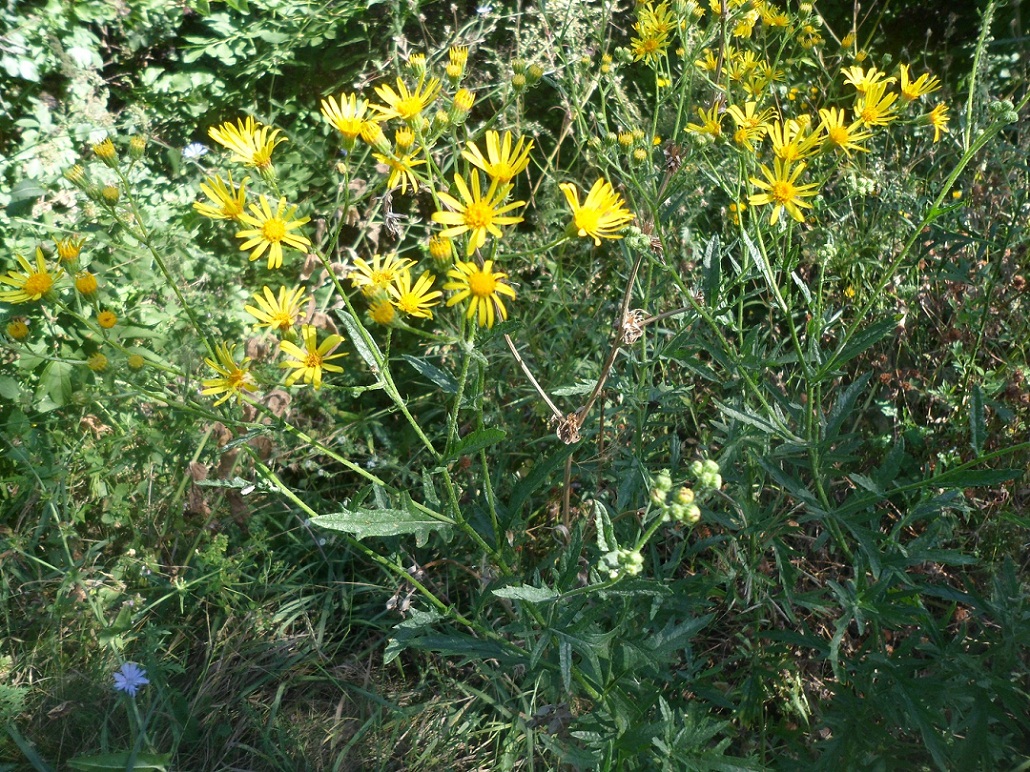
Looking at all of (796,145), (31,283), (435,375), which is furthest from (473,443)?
(31,283)

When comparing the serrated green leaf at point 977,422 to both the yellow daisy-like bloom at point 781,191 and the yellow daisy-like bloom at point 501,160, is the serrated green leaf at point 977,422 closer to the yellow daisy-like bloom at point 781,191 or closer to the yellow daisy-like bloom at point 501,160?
the yellow daisy-like bloom at point 781,191

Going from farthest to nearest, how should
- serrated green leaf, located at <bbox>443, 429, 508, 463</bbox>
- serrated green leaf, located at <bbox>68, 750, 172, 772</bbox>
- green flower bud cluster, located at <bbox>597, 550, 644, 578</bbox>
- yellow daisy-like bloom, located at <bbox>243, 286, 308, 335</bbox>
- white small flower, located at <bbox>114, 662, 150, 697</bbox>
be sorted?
Answer: white small flower, located at <bbox>114, 662, 150, 697</bbox> < serrated green leaf, located at <bbox>68, 750, 172, 772</bbox> < yellow daisy-like bloom, located at <bbox>243, 286, 308, 335</bbox> < serrated green leaf, located at <bbox>443, 429, 508, 463</bbox> < green flower bud cluster, located at <bbox>597, 550, 644, 578</bbox>

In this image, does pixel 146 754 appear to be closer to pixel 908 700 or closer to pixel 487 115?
pixel 908 700

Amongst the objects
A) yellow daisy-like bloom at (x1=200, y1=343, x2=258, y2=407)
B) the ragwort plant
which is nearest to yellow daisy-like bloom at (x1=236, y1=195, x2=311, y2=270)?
the ragwort plant

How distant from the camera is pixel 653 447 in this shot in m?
Result: 2.15

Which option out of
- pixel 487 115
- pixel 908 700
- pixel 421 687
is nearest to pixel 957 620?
pixel 908 700

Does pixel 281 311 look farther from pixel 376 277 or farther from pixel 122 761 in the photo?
pixel 122 761

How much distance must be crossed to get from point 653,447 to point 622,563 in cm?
76

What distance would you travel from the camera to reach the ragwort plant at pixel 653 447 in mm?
1610

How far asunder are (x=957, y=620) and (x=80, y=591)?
8.20 feet

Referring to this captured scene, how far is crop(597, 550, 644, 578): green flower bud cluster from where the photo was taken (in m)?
1.40

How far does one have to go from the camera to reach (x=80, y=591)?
2.60 meters

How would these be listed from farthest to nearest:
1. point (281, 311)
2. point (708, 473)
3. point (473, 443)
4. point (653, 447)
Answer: point (653, 447), point (281, 311), point (473, 443), point (708, 473)

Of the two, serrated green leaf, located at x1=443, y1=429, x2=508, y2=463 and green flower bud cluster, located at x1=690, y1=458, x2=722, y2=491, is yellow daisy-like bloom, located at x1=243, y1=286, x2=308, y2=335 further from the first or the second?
green flower bud cluster, located at x1=690, y1=458, x2=722, y2=491
